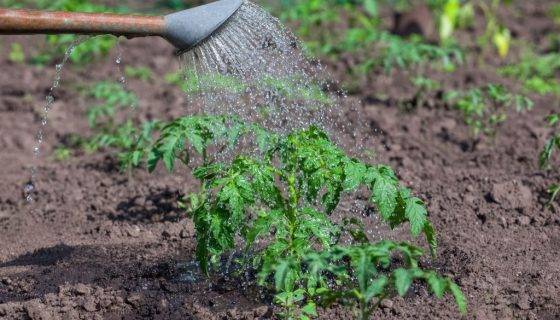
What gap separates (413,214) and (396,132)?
263 centimetres

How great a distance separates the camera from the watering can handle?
3.45m

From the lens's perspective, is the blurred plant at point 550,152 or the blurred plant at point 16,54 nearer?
the blurred plant at point 550,152

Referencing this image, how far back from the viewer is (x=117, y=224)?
15.5 feet

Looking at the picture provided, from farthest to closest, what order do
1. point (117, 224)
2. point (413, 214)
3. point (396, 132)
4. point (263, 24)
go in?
point (396, 132)
point (117, 224)
point (263, 24)
point (413, 214)

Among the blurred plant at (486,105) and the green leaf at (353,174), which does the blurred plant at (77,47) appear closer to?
the blurred plant at (486,105)

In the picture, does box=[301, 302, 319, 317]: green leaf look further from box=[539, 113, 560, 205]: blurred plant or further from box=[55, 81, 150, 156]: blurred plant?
box=[55, 81, 150, 156]: blurred plant

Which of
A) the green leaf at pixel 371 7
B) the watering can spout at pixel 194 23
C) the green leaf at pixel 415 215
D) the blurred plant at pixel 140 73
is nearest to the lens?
the green leaf at pixel 415 215

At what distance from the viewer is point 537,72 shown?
7148mm

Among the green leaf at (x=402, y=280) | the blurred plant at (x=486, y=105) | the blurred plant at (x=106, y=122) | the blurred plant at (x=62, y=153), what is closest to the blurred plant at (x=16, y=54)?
the blurred plant at (x=106, y=122)


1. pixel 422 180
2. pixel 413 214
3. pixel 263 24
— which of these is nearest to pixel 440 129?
pixel 422 180

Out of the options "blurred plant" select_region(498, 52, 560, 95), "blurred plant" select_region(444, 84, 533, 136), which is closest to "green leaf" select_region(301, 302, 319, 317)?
"blurred plant" select_region(444, 84, 533, 136)

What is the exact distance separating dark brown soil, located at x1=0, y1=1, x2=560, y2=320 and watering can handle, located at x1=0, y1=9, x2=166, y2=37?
1061 millimetres

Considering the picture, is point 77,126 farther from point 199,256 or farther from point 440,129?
point 199,256

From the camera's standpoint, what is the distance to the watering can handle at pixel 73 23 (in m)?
3.45
